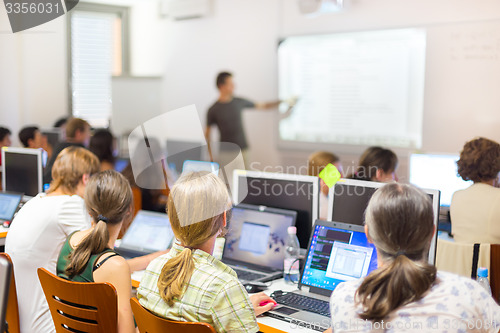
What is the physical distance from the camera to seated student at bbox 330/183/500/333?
4.67ft

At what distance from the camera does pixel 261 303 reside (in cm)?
217

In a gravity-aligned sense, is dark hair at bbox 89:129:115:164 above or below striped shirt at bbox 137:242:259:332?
above

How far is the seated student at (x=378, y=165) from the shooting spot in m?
→ 3.35

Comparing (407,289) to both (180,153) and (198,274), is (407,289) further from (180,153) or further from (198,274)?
(180,153)

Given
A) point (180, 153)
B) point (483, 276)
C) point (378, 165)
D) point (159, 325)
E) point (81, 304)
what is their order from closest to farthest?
point (159, 325)
point (81, 304)
point (483, 276)
point (378, 165)
point (180, 153)

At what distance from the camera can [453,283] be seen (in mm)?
1449

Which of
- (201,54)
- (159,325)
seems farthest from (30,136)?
(159,325)

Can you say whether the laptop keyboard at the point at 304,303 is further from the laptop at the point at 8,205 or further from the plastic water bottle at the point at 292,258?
the laptop at the point at 8,205

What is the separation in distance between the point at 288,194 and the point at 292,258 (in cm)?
32

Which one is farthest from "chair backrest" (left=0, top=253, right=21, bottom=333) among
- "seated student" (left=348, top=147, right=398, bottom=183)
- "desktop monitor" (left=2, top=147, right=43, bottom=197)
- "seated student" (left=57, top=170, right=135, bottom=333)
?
"seated student" (left=348, top=147, right=398, bottom=183)

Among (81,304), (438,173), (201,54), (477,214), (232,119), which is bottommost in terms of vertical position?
(81,304)

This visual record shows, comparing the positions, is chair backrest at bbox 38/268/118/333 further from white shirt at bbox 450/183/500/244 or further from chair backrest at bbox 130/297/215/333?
white shirt at bbox 450/183/500/244

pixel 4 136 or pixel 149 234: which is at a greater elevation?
pixel 4 136

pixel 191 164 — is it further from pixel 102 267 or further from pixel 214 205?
pixel 214 205
